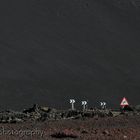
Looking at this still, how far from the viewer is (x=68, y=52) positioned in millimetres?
63250

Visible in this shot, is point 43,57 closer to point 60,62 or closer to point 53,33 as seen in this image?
point 60,62

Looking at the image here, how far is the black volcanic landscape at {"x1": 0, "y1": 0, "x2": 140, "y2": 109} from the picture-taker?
4906 cm

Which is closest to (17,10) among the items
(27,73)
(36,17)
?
(36,17)

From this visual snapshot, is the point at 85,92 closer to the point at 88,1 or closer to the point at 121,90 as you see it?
the point at 121,90

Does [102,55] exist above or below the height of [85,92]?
above

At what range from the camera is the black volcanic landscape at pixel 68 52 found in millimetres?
49062

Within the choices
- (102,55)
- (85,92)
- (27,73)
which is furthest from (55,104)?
(102,55)

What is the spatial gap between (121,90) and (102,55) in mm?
12839

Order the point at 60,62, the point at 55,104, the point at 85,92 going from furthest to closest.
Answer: the point at 60,62 → the point at 85,92 → the point at 55,104

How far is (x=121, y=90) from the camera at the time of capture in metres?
50.8

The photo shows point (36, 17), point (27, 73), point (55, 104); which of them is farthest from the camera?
point (36, 17)

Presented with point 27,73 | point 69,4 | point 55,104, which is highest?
point 69,4

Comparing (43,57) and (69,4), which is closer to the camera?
(43,57)

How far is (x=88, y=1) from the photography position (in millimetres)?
78688
